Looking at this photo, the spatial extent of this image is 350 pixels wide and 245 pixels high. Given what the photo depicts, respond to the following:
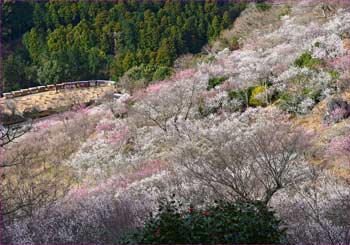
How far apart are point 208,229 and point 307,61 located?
14980 mm

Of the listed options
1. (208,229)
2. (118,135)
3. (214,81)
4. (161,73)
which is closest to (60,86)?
(161,73)

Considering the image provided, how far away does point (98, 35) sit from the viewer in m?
40.1

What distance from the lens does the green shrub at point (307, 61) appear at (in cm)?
1759

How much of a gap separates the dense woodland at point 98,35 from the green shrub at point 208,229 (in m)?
29.7

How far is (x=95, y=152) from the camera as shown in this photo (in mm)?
18547

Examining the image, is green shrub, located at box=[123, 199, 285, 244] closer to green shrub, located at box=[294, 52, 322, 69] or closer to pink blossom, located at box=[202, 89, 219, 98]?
green shrub, located at box=[294, 52, 322, 69]

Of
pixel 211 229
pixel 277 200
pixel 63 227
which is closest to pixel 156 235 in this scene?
pixel 211 229

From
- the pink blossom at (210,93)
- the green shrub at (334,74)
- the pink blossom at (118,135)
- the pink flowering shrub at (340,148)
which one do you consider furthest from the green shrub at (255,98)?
the pink flowering shrub at (340,148)

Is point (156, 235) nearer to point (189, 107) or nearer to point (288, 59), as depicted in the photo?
point (189, 107)

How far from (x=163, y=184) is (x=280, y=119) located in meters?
6.39

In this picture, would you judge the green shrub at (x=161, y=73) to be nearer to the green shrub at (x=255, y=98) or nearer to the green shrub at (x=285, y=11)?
the green shrub at (x=285, y=11)

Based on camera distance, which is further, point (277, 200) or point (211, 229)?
point (277, 200)

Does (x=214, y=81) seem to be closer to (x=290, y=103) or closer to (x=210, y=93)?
(x=210, y=93)

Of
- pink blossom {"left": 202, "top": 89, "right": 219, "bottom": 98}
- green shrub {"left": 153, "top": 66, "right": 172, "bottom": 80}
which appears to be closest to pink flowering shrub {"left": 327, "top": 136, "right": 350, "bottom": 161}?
pink blossom {"left": 202, "top": 89, "right": 219, "bottom": 98}
